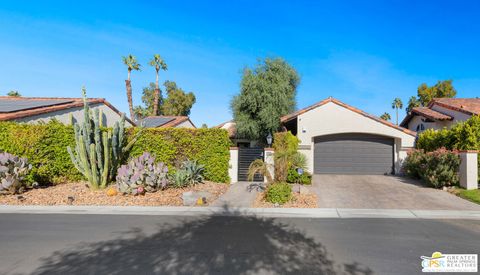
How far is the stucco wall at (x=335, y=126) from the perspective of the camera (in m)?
16.7

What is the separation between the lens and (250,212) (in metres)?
8.44

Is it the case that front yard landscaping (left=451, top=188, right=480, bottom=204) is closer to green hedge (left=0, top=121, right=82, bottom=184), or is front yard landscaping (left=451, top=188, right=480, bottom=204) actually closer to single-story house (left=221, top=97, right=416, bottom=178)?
single-story house (left=221, top=97, right=416, bottom=178)

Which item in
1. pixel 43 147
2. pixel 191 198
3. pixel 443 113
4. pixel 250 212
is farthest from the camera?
pixel 443 113

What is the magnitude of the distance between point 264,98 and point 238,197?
38.0ft

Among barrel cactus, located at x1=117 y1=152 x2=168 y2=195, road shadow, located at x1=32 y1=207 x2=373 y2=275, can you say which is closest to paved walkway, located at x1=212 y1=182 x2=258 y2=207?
barrel cactus, located at x1=117 y1=152 x2=168 y2=195

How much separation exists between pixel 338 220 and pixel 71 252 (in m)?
6.26

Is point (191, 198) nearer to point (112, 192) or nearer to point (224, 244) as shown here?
point (112, 192)

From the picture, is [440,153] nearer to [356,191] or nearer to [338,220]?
[356,191]

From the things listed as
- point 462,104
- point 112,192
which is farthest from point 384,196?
point 462,104

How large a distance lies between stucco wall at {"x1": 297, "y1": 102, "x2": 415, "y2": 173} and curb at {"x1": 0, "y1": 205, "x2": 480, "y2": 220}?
8.71m

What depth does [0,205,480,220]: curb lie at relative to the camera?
795cm

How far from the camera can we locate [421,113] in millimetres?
19625

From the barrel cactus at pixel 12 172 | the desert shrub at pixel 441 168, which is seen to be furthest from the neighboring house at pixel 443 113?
the barrel cactus at pixel 12 172

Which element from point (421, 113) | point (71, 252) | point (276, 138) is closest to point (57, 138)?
point (71, 252)
